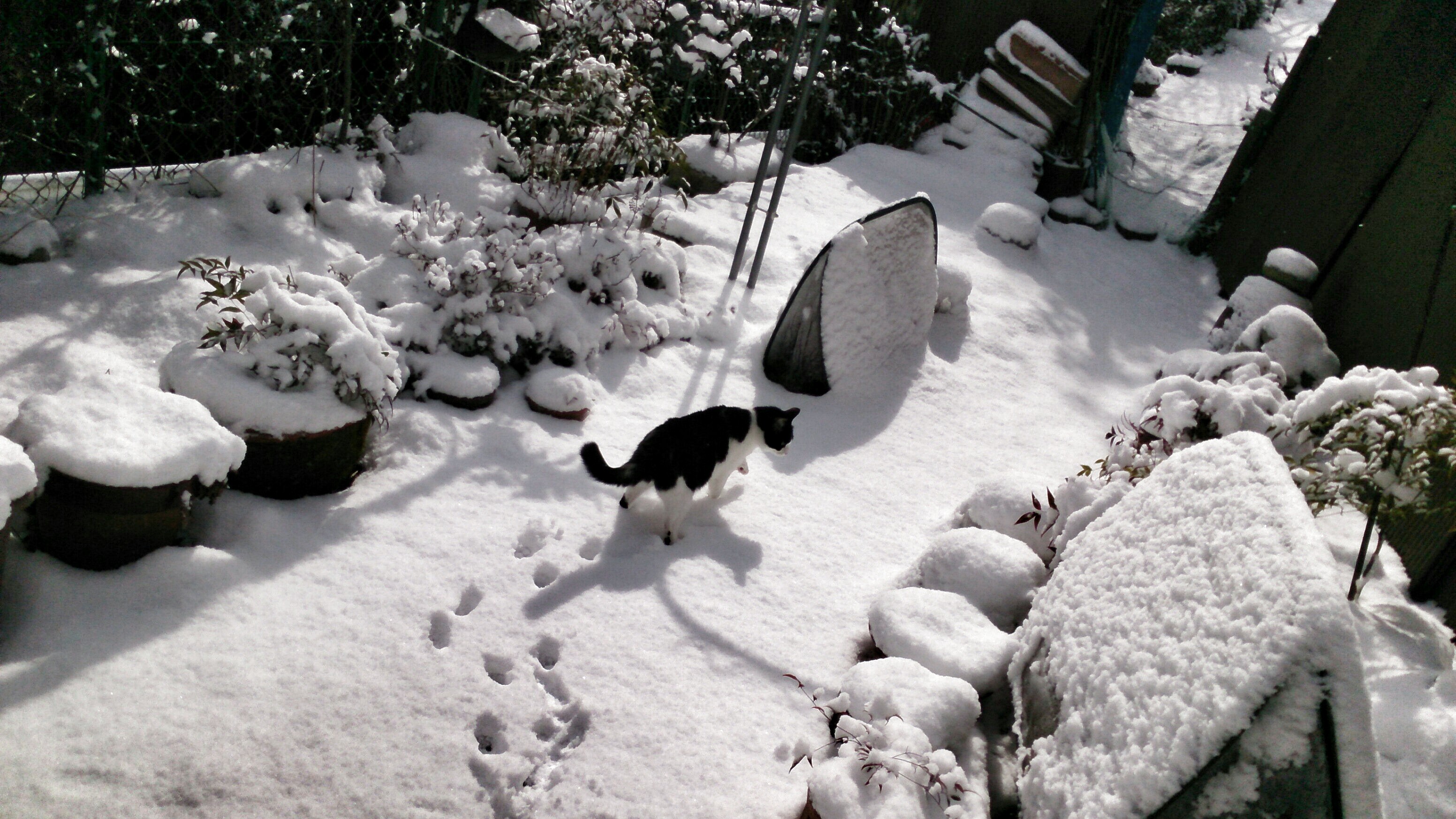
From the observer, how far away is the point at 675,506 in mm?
3145

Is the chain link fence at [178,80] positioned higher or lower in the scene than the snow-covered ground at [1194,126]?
lower

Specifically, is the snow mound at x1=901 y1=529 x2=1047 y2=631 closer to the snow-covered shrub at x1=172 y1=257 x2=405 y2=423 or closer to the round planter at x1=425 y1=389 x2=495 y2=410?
the round planter at x1=425 y1=389 x2=495 y2=410

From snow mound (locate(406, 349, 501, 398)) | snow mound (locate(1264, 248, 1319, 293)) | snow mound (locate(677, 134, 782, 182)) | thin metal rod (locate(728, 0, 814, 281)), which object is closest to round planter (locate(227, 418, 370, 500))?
snow mound (locate(406, 349, 501, 398))

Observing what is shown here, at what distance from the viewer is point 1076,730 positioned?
203cm

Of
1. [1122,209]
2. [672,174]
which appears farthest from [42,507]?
[1122,209]

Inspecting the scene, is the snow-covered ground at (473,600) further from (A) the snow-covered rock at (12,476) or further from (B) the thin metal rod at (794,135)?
(B) the thin metal rod at (794,135)

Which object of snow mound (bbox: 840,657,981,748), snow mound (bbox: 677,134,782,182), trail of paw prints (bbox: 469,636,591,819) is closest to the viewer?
trail of paw prints (bbox: 469,636,591,819)

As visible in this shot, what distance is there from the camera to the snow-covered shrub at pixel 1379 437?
7.92ft

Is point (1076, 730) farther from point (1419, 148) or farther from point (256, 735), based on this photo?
point (1419, 148)

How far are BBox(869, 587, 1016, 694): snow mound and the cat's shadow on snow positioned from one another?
57cm

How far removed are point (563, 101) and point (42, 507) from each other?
3.49 m

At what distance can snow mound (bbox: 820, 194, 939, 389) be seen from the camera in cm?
455

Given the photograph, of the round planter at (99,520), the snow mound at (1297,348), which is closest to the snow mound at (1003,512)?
the snow mound at (1297,348)

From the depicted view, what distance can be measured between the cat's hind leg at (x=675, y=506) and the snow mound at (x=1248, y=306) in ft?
14.0
